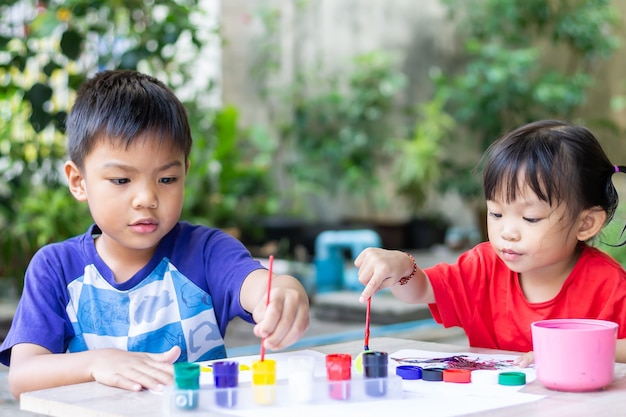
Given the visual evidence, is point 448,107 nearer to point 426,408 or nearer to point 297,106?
point 297,106

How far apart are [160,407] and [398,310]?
294 centimetres

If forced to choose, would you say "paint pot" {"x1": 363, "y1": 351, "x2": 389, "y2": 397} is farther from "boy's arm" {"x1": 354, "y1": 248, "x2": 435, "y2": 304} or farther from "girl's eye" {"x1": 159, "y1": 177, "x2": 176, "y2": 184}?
"girl's eye" {"x1": 159, "y1": 177, "x2": 176, "y2": 184}

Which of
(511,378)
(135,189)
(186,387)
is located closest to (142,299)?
(135,189)

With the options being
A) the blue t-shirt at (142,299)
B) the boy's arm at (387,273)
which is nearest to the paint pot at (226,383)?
the boy's arm at (387,273)

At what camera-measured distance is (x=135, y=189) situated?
1312 millimetres

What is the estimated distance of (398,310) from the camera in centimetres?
380

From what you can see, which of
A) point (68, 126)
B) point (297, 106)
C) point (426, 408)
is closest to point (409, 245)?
point (297, 106)

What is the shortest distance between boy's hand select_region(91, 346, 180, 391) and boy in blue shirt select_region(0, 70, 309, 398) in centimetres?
19

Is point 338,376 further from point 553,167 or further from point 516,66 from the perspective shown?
point 516,66

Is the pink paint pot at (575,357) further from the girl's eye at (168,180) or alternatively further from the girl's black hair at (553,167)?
the girl's eye at (168,180)

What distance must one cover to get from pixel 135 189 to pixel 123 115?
0.13 m

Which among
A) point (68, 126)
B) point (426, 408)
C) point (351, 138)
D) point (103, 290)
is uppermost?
point (351, 138)

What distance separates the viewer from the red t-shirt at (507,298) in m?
1.44

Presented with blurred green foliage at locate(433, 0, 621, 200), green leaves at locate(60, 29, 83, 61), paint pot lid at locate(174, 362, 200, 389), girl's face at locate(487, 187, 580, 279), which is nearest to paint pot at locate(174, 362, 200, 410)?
paint pot lid at locate(174, 362, 200, 389)
